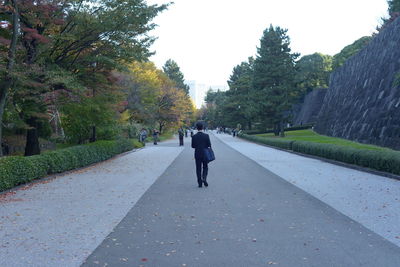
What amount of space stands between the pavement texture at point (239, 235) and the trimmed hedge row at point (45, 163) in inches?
150

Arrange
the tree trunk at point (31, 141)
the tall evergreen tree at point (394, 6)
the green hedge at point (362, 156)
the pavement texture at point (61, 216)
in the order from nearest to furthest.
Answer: the pavement texture at point (61, 216), the green hedge at point (362, 156), the tree trunk at point (31, 141), the tall evergreen tree at point (394, 6)

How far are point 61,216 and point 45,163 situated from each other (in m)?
6.09

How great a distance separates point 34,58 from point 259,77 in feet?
126

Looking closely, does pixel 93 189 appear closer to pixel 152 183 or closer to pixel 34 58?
pixel 152 183

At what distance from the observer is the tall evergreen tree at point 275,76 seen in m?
48.6

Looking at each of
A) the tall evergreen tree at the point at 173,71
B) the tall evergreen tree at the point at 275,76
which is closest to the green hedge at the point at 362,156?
the tall evergreen tree at the point at 275,76

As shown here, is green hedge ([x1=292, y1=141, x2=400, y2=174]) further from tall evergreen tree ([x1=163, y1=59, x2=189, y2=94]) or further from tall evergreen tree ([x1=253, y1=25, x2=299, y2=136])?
tall evergreen tree ([x1=163, y1=59, x2=189, y2=94])

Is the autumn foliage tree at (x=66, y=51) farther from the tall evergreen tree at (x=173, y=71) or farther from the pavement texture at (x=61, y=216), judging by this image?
the tall evergreen tree at (x=173, y=71)

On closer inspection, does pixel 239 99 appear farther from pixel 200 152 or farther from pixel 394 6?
pixel 200 152

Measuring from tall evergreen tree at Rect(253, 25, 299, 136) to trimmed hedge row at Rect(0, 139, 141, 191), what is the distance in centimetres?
3130

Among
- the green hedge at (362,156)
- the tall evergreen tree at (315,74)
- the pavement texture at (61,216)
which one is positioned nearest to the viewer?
the pavement texture at (61,216)

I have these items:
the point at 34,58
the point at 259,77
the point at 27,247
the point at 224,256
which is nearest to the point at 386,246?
the point at 224,256

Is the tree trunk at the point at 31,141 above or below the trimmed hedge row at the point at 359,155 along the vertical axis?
above

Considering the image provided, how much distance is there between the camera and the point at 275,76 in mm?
49125
